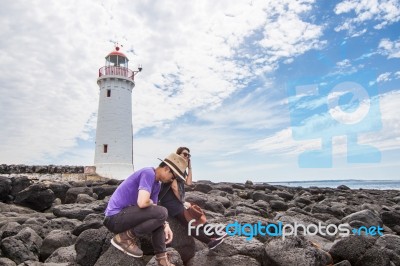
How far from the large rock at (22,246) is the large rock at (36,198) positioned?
5.20 m

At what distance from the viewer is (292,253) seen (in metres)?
4.16

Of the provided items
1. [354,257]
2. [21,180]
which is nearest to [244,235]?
[354,257]

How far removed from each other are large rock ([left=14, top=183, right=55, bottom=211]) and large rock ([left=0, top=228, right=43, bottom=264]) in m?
5.20

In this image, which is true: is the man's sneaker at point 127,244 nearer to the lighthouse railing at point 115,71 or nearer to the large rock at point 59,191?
the large rock at point 59,191

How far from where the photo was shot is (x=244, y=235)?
16.1ft

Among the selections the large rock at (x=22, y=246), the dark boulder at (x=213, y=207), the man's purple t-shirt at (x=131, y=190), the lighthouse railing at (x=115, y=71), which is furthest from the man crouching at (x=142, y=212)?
the lighthouse railing at (x=115, y=71)

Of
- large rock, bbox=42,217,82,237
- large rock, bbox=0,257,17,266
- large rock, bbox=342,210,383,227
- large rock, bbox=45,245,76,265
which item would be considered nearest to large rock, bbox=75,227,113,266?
large rock, bbox=45,245,76,265

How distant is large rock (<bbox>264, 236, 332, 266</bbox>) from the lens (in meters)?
4.09

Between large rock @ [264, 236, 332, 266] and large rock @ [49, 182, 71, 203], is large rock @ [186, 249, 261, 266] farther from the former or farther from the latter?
large rock @ [49, 182, 71, 203]

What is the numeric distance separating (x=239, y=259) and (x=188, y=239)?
0.83 metres

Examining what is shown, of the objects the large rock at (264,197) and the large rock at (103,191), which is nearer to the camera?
the large rock at (264,197)

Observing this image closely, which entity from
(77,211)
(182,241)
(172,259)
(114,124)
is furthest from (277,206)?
(114,124)

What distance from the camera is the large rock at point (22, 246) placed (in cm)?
534

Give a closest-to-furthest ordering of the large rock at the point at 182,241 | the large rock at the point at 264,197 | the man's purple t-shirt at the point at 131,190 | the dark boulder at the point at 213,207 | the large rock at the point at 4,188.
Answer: the man's purple t-shirt at the point at 131,190 → the large rock at the point at 182,241 → the dark boulder at the point at 213,207 → the large rock at the point at 264,197 → the large rock at the point at 4,188
